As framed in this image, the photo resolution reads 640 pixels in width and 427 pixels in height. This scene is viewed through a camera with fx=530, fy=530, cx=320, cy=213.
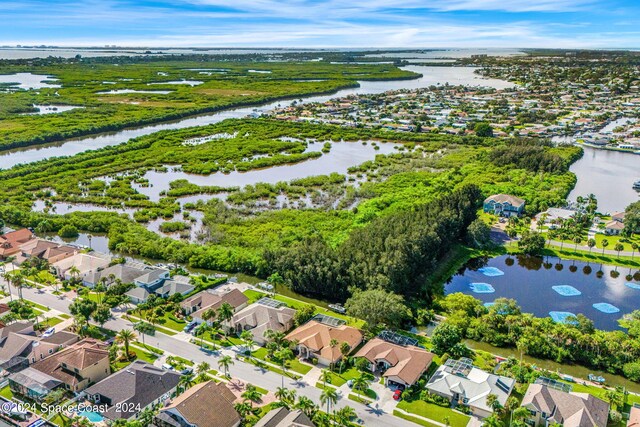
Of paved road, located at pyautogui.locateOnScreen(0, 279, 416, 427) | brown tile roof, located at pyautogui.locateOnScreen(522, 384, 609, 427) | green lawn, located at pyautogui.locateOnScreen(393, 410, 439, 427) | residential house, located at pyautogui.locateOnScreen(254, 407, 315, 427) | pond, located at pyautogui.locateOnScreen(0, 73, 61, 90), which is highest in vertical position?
pond, located at pyautogui.locateOnScreen(0, 73, 61, 90)

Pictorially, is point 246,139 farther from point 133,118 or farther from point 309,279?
point 309,279

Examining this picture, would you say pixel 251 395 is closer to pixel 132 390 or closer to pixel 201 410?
pixel 201 410

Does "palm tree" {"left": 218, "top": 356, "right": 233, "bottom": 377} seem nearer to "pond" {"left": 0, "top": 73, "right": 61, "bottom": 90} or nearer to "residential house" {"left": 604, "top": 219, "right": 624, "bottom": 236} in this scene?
"residential house" {"left": 604, "top": 219, "right": 624, "bottom": 236}

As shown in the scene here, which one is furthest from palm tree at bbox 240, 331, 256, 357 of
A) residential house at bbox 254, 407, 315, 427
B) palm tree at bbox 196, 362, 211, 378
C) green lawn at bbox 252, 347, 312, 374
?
residential house at bbox 254, 407, 315, 427

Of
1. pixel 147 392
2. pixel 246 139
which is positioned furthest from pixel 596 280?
pixel 246 139

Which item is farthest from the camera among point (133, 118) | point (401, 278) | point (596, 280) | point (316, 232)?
point (133, 118)

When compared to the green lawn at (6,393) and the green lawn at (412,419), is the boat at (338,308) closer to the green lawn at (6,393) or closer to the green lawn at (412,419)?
the green lawn at (412,419)

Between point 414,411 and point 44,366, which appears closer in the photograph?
point 414,411
